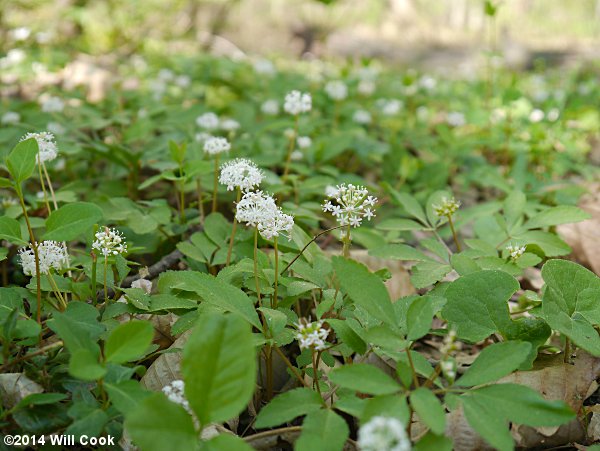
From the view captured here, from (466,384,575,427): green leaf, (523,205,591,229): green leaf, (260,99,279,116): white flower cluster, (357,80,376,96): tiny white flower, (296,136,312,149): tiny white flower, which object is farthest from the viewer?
(357,80,376,96): tiny white flower

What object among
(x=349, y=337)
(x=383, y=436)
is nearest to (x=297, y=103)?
(x=349, y=337)

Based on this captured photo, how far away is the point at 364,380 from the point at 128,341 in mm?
473

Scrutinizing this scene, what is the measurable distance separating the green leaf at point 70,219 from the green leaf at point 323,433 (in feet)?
2.21

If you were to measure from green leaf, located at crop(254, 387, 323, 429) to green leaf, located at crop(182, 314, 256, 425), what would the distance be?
0.15m

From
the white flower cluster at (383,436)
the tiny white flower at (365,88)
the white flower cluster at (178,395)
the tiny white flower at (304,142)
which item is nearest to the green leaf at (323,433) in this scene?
the white flower cluster at (383,436)

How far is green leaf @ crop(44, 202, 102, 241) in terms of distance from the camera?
128 centimetres

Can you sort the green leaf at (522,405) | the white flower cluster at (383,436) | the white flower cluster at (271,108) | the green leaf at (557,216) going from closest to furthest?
1. the white flower cluster at (383,436)
2. the green leaf at (522,405)
3. the green leaf at (557,216)
4. the white flower cluster at (271,108)

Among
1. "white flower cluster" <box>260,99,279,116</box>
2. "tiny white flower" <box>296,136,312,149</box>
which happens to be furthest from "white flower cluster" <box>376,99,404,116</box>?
"tiny white flower" <box>296,136,312,149</box>

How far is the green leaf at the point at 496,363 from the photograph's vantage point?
107cm

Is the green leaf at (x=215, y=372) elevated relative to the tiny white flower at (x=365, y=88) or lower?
elevated

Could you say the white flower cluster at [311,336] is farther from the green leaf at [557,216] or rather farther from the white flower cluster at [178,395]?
the green leaf at [557,216]

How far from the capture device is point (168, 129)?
275 cm

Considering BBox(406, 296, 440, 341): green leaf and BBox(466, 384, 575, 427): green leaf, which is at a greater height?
BBox(406, 296, 440, 341): green leaf

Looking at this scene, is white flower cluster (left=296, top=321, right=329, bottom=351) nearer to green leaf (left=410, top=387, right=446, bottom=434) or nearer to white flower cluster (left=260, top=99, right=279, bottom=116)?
green leaf (left=410, top=387, right=446, bottom=434)
